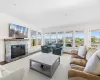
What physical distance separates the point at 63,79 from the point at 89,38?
4.60 meters

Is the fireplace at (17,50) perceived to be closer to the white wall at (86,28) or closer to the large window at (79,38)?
the white wall at (86,28)

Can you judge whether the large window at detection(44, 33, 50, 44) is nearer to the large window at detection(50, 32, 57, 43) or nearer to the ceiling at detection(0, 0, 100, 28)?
the large window at detection(50, 32, 57, 43)

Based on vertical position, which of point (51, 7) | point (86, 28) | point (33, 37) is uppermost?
point (51, 7)

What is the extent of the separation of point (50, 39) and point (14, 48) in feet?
13.7

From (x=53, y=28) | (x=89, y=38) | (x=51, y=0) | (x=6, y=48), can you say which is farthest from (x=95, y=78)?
(x=53, y=28)

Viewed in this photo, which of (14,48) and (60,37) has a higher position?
(60,37)

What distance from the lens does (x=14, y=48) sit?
4.14 m

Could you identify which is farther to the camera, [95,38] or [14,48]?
[95,38]

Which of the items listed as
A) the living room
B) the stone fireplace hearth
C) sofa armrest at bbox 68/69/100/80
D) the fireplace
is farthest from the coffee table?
the fireplace

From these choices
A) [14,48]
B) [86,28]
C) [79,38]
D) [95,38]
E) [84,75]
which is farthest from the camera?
[79,38]

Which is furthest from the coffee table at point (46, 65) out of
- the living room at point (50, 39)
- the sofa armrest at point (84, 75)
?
the sofa armrest at point (84, 75)

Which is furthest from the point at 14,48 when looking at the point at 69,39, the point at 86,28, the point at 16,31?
the point at 86,28

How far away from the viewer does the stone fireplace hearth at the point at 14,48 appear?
12.0ft

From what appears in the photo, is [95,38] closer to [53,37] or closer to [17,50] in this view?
[53,37]
